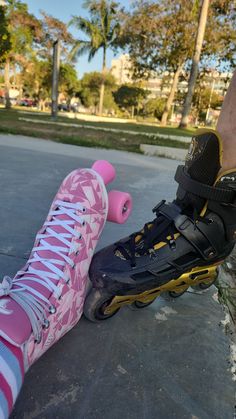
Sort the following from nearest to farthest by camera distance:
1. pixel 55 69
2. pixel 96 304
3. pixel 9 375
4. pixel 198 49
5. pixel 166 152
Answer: pixel 9 375
pixel 96 304
pixel 166 152
pixel 198 49
pixel 55 69

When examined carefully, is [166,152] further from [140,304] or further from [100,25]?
[100,25]

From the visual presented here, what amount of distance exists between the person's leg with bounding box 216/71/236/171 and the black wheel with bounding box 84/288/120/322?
A: 0.44 m

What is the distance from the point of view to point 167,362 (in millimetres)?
755

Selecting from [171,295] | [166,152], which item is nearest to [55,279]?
[171,295]

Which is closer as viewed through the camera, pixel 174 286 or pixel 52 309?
pixel 52 309

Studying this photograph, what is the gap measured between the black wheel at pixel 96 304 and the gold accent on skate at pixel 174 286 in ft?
0.04

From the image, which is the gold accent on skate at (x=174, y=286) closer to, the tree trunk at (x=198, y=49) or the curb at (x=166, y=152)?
the curb at (x=166, y=152)

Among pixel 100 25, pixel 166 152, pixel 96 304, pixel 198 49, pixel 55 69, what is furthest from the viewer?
pixel 100 25

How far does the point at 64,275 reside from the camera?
755mm

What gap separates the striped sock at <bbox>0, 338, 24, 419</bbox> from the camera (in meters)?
0.53

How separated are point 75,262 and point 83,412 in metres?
0.30

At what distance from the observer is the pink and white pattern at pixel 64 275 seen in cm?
61

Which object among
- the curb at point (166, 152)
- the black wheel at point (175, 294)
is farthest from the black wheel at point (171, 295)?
the curb at point (166, 152)

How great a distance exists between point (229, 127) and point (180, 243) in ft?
1.18
